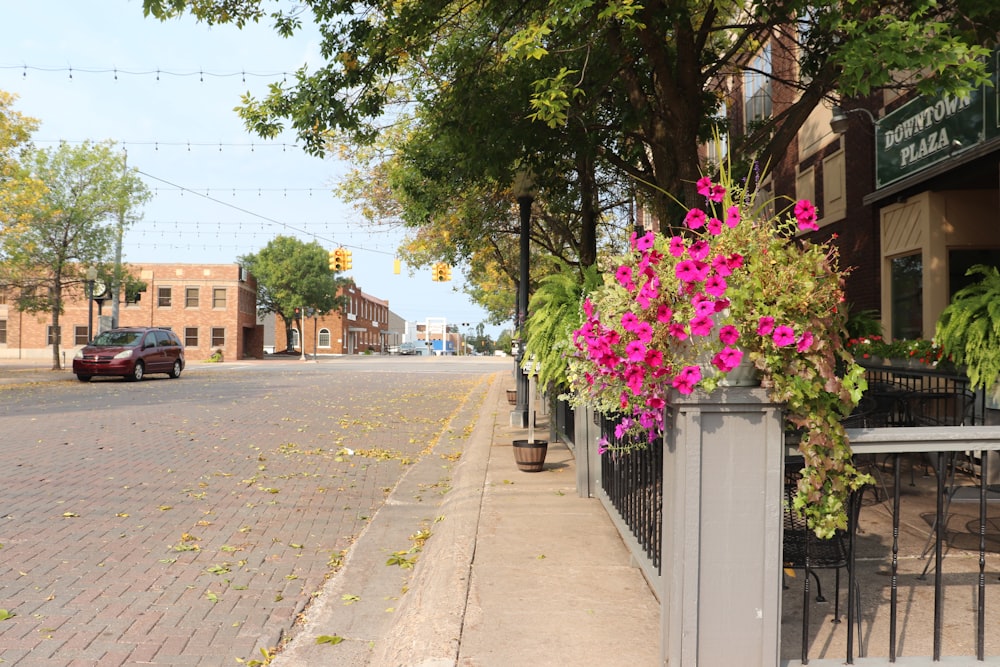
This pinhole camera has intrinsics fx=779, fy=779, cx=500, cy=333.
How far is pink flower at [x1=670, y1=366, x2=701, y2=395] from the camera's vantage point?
2.71 meters

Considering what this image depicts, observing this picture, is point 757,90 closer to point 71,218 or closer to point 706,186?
point 706,186

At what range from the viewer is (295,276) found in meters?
64.8

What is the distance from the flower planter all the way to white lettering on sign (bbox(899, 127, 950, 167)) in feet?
24.3

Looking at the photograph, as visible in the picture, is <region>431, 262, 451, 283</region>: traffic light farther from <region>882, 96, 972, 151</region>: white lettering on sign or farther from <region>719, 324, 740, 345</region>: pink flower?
<region>719, 324, 740, 345</region>: pink flower

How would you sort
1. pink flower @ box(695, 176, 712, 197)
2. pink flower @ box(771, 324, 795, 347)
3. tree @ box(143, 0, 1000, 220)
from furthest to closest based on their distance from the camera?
tree @ box(143, 0, 1000, 220)
pink flower @ box(695, 176, 712, 197)
pink flower @ box(771, 324, 795, 347)

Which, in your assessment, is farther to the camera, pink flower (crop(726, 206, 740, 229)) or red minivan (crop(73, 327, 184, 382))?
red minivan (crop(73, 327, 184, 382))

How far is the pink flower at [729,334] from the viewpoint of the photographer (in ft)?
8.82

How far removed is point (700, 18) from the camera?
13.0m

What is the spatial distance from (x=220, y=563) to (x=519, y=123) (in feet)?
20.6

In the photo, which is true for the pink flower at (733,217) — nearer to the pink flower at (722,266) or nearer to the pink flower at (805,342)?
the pink flower at (722,266)

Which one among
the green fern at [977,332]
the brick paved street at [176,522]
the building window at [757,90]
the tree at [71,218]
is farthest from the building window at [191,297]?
the green fern at [977,332]

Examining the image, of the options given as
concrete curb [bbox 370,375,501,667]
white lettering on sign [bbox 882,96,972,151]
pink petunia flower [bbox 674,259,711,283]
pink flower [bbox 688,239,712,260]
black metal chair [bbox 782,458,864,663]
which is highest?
white lettering on sign [bbox 882,96,972,151]

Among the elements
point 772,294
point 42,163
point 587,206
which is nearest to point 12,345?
point 42,163

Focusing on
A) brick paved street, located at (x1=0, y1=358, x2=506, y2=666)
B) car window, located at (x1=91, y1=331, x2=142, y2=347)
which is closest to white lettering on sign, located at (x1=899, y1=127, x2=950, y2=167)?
brick paved street, located at (x1=0, y1=358, x2=506, y2=666)
